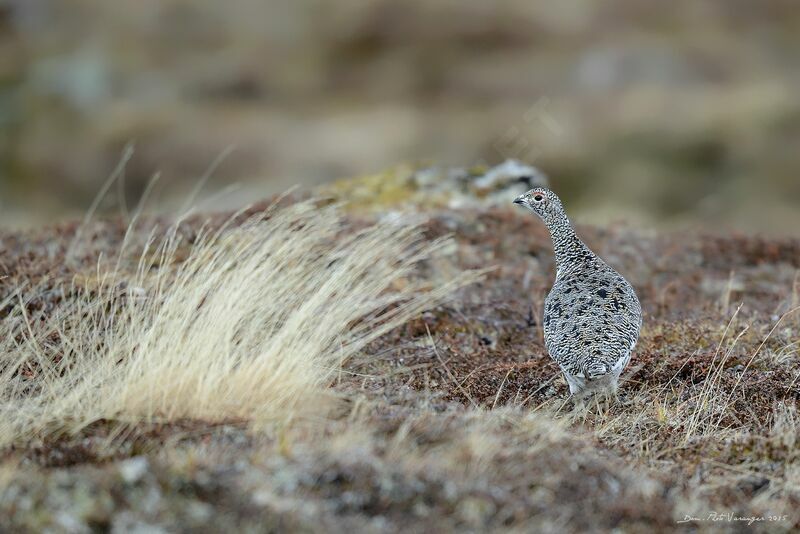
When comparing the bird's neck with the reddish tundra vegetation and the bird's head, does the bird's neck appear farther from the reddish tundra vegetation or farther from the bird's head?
the reddish tundra vegetation

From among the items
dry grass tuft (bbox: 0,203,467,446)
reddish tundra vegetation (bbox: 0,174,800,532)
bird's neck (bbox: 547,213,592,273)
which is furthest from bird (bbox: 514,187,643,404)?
dry grass tuft (bbox: 0,203,467,446)

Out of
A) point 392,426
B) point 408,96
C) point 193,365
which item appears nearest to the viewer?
point 392,426

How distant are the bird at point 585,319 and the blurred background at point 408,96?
1004cm

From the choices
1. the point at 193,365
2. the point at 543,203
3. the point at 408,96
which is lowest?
the point at 408,96

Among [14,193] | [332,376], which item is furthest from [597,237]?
[14,193]

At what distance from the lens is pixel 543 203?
738 centimetres

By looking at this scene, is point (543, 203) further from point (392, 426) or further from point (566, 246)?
point (392, 426)

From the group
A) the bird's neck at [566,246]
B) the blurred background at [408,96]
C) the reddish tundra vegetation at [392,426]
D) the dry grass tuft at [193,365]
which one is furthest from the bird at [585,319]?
the blurred background at [408,96]

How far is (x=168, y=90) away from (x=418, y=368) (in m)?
20.6

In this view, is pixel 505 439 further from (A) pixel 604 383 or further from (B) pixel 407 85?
Answer: (B) pixel 407 85

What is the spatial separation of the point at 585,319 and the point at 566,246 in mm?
1108

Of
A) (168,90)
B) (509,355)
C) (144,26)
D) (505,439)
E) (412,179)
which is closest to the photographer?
(505,439)

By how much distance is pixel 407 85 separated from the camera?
25.9 m

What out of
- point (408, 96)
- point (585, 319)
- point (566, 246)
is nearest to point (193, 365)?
point (585, 319)
